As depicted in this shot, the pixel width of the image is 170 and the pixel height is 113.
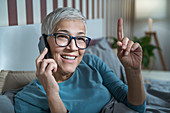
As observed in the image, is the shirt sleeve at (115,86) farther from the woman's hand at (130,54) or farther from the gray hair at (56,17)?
the gray hair at (56,17)

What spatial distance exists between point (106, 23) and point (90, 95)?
2.35m

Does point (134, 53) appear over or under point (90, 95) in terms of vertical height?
over

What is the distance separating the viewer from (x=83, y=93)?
3.73ft

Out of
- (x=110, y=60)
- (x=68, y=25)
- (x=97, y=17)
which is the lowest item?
(x=110, y=60)

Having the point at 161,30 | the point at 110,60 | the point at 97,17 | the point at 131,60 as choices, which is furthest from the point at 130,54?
the point at 161,30

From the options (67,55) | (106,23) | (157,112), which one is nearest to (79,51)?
(67,55)

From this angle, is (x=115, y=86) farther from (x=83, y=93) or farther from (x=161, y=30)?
(x=161, y=30)

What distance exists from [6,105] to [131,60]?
0.61m

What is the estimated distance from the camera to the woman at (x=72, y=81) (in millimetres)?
938

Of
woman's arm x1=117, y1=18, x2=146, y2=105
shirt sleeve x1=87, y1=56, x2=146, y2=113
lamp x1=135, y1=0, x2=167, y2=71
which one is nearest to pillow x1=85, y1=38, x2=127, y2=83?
shirt sleeve x1=87, y1=56, x2=146, y2=113

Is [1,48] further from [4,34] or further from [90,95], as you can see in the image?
[90,95]

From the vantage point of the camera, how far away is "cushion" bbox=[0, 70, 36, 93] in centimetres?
110

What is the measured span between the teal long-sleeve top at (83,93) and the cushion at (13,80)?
95 millimetres

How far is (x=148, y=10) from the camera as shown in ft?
15.5
